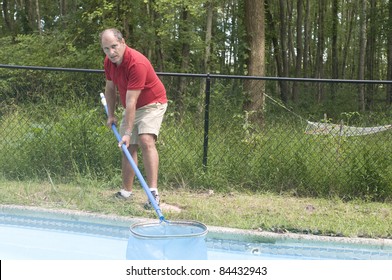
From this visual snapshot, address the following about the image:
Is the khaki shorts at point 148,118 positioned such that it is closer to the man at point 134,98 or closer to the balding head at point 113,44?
the man at point 134,98

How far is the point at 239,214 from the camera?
3.86 m

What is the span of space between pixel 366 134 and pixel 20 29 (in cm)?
1998

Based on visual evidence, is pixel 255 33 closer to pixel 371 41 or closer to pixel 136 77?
pixel 136 77

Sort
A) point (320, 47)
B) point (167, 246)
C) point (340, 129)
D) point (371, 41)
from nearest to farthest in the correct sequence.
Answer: point (167, 246) < point (340, 129) < point (320, 47) < point (371, 41)

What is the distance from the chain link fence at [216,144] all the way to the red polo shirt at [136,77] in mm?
793

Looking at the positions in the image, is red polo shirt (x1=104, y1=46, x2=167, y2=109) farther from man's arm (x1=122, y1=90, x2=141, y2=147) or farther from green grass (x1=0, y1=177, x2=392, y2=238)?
green grass (x1=0, y1=177, x2=392, y2=238)

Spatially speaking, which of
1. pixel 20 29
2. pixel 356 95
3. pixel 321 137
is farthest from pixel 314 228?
pixel 20 29

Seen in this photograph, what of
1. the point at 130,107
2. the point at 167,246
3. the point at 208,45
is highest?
the point at 208,45

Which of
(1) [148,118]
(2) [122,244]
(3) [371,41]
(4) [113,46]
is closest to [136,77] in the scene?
(4) [113,46]

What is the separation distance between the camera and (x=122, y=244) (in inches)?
133

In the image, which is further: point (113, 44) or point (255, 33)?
point (255, 33)

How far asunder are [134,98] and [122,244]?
1.16 m

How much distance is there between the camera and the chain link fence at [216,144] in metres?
4.67

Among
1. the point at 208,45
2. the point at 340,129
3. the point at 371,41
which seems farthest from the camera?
the point at 371,41
